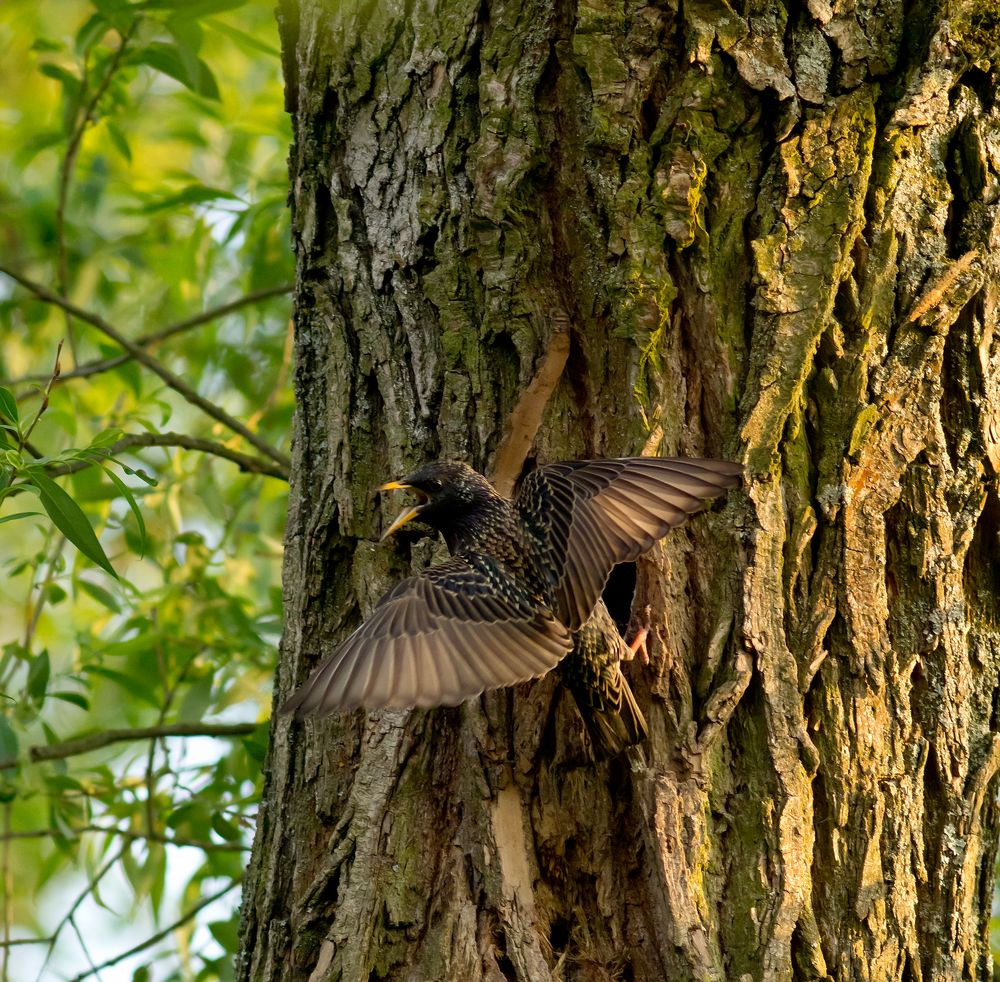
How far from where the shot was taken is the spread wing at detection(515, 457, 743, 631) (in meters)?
2.71

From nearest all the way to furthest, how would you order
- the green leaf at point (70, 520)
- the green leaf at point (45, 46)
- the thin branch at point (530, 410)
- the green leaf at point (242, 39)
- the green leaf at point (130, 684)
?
1. the green leaf at point (70, 520)
2. the thin branch at point (530, 410)
3. the green leaf at point (242, 39)
4. the green leaf at point (130, 684)
5. the green leaf at point (45, 46)

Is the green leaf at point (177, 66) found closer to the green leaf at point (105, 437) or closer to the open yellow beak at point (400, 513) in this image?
the green leaf at point (105, 437)

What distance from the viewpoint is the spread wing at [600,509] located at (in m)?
2.71

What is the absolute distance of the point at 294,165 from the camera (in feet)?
11.4

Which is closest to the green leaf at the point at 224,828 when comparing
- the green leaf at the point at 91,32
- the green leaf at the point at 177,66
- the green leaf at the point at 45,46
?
the green leaf at the point at 177,66

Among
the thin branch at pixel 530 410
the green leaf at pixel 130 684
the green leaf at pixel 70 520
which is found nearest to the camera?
the green leaf at pixel 70 520

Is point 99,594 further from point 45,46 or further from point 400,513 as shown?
point 45,46

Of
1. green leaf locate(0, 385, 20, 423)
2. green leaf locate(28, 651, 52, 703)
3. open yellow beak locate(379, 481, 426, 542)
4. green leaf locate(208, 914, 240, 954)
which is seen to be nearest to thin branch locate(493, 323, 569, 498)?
open yellow beak locate(379, 481, 426, 542)

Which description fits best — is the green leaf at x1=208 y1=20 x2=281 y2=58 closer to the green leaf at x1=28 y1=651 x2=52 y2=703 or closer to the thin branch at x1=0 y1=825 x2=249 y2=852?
the green leaf at x1=28 y1=651 x2=52 y2=703

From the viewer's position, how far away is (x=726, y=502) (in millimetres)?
2777

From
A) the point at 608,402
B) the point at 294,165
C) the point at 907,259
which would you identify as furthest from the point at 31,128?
the point at 907,259

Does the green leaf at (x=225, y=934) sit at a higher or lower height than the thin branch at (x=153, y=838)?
lower

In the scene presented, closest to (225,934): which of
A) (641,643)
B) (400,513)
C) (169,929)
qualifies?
(169,929)

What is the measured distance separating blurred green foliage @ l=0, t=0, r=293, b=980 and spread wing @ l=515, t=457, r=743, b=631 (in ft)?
3.41
